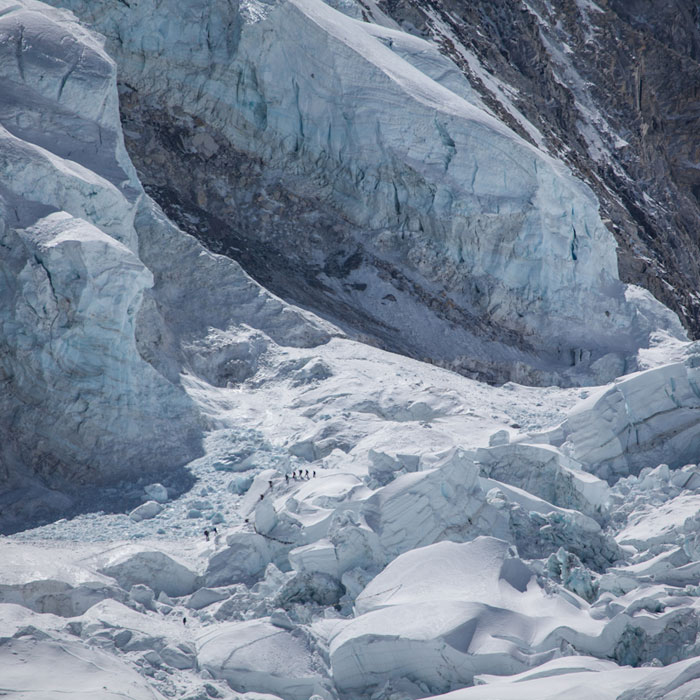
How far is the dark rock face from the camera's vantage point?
1337 inches

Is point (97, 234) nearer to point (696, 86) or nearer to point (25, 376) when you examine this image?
point (25, 376)

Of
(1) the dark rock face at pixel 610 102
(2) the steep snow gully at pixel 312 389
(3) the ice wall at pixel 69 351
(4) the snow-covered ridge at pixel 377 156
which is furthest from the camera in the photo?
(1) the dark rock face at pixel 610 102

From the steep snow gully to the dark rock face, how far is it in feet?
15.6

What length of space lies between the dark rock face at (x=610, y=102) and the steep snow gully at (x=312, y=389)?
4752mm

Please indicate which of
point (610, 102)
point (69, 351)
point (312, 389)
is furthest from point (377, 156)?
point (610, 102)

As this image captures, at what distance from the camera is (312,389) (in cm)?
1872

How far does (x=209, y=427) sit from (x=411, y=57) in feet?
53.7

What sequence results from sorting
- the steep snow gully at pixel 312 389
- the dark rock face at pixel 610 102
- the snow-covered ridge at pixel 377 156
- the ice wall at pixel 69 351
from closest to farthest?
the steep snow gully at pixel 312 389, the ice wall at pixel 69 351, the snow-covered ridge at pixel 377 156, the dark rock face at pixel 610 102

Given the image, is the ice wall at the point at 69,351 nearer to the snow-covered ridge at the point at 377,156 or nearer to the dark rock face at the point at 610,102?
the snow-covered ridge at the point at 377,156

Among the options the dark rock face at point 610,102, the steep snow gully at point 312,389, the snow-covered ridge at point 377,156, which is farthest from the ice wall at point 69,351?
the dark rock face at point 610,102

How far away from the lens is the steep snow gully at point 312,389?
1011 cm

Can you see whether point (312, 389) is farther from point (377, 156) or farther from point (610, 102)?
point (610, 102)

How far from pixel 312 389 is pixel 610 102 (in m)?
26.5

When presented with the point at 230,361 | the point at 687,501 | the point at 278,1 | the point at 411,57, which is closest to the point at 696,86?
the point at 411,57
